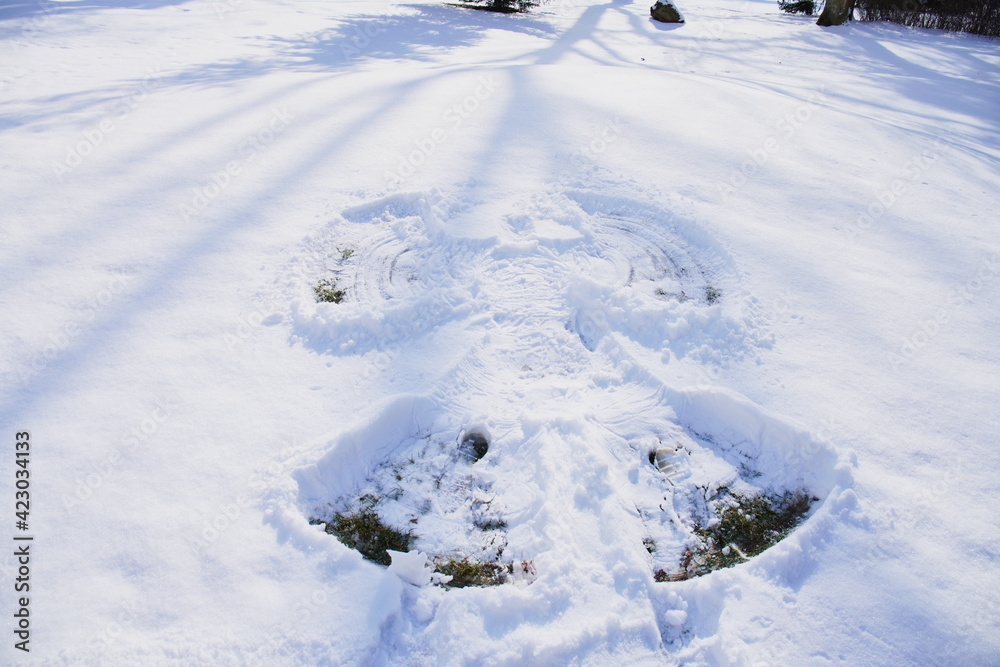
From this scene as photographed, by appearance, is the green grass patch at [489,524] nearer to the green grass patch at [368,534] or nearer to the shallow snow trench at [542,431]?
the shallow snow trench at [542,431]

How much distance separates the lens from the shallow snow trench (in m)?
1.54

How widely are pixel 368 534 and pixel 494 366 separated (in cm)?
81

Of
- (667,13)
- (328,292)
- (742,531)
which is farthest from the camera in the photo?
(667,13)

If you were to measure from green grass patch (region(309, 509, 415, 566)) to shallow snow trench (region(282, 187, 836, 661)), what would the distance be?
0.03m

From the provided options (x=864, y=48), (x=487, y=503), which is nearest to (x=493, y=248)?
(x=487, y=503)

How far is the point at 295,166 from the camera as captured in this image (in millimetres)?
3277

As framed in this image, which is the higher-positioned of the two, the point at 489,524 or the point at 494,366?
the point at 494,366

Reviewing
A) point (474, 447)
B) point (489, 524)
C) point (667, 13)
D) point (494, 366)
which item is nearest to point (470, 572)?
point (489, 524)

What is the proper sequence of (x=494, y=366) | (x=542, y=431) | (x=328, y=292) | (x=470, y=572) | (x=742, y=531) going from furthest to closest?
(x=328, y=292) < (x=494, y=366) < (x=542, y=431) < (x=742, y=531) < (x=470, y=572)

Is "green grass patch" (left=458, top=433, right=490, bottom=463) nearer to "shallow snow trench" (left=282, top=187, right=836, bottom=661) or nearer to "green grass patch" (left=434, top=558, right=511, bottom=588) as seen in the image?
"shallow snow trench" (left=282, top=187, right=836, bottom=661)

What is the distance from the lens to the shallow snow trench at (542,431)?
1541 mm

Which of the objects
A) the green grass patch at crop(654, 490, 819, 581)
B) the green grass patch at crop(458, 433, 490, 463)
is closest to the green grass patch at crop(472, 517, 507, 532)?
the green grass patch at crop(458, 433, 490, 463)

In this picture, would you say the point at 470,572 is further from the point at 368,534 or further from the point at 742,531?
the point at 742,531

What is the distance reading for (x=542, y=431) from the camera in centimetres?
196
